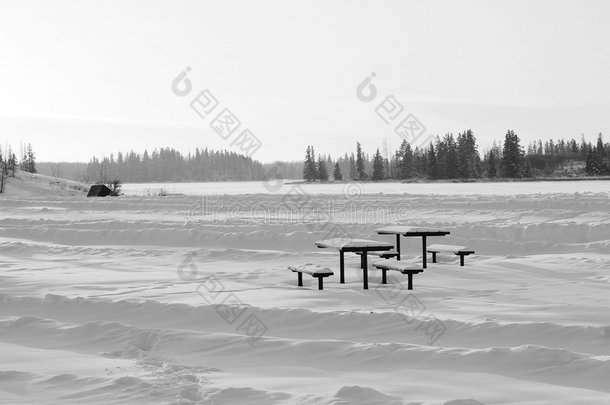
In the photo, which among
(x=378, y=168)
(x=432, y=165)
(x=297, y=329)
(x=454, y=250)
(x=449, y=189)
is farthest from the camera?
(x=378, y=168)

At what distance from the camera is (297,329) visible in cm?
708

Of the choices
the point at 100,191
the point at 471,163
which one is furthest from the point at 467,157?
the point at 100,191

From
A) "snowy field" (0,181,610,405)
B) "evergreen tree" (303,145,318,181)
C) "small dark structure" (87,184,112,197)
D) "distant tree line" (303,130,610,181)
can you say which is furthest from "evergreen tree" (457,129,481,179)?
"snowy field" (0,181,610,405)

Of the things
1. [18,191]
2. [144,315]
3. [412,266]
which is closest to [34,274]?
[144,315]

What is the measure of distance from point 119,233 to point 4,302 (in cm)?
947

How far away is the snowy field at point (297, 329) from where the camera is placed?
5.05 metres

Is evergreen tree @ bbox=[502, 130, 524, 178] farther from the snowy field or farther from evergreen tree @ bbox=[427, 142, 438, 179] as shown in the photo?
the snowy field

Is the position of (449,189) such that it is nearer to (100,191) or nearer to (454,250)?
(100,191)

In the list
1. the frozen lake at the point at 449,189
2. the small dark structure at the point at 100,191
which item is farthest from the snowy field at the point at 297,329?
the small dark structure at the point at 100,191

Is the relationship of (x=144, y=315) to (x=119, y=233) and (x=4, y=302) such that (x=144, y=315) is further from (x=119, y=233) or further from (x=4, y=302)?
(x=119, y=233)

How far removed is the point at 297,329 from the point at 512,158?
309ft

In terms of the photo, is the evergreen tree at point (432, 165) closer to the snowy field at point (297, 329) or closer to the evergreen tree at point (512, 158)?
the evergreen tree at point (512, 158)

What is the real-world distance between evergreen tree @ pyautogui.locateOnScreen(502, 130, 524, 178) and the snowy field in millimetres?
84924

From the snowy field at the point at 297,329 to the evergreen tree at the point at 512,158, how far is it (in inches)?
3343
